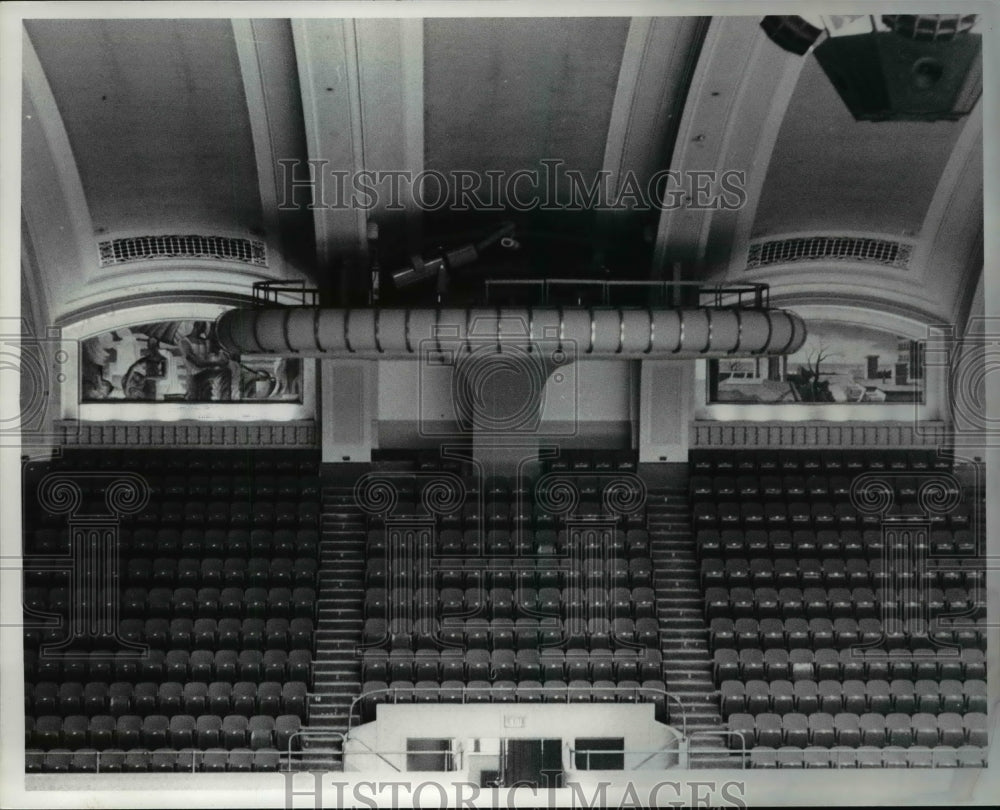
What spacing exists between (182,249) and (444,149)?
11.5 feet

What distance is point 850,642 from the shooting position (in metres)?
→ 11.1

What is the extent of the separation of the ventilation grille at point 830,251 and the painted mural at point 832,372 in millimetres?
970

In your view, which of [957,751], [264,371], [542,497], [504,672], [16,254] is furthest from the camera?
[264,371]

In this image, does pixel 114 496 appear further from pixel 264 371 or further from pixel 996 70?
pixel 996 70

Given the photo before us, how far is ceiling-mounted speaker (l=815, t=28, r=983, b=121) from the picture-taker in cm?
859

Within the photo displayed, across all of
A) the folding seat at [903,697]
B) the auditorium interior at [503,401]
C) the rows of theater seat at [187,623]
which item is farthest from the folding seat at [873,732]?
the rows of theater seat at [187,623]

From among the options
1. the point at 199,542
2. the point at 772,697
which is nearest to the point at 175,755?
the point at 199,542

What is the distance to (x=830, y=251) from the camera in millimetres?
12188

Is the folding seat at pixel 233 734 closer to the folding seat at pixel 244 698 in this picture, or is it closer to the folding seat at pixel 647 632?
the folding seat at pixel 244 698

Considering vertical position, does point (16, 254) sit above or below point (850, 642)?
above

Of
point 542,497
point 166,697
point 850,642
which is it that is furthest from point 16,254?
point 850,642

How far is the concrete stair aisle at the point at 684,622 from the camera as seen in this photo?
10.2 m

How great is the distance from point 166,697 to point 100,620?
1321mm

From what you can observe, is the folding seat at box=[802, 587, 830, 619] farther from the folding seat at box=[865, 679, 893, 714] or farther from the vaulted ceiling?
the vaulted ceiling
